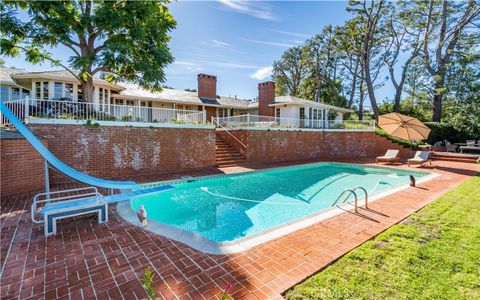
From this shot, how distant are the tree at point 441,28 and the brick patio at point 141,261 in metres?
27.5

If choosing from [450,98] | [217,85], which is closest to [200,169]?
[217,85]

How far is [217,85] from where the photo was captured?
25.2 m

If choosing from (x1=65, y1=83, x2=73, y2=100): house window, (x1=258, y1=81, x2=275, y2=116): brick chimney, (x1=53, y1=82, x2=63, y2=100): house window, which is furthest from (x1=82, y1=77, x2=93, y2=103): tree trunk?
(x1=258, y1=81, x2=275, y2=116): brick chimney

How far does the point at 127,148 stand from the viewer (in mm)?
10828

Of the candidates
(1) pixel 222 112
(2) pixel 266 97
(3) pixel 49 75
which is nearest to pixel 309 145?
(2) pixel 266 97

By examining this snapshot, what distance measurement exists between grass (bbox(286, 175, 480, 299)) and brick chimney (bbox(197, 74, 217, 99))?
→ 22.4m

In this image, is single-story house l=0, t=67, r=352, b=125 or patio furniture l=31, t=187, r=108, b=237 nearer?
patio furniture l=31, t=187, r=108, b=237

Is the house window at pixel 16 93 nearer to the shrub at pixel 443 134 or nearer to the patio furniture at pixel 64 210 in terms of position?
the patio furniture at pixel 64 210

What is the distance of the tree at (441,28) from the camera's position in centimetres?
2331

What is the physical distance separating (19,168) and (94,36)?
25.3 feet

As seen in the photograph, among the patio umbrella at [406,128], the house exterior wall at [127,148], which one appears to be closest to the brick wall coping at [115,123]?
the house exterior wall at [127,148]

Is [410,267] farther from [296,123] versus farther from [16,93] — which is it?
[16,93]

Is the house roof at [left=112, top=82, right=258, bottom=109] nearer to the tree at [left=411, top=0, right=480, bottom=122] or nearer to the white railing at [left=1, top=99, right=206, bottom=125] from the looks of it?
the white railing at [left=1, top=99, right=206, bottom=125]

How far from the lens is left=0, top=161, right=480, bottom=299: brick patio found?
2.87m
